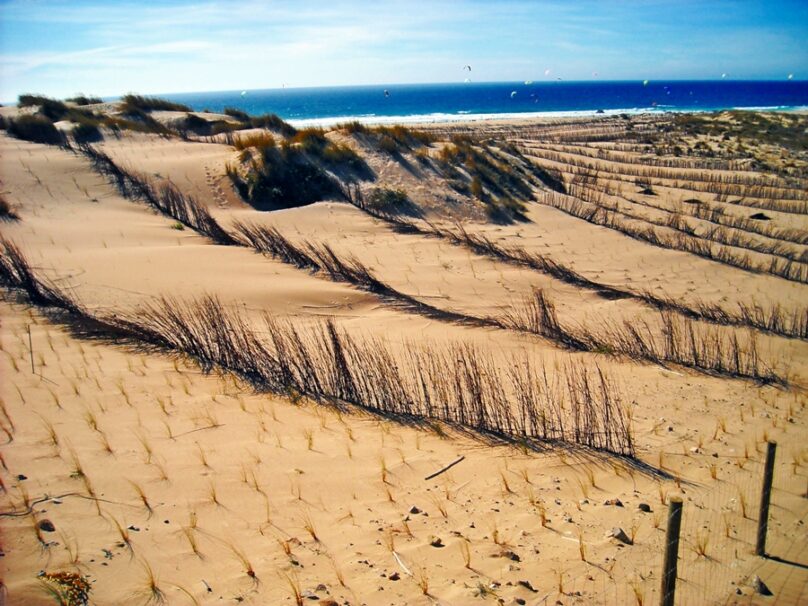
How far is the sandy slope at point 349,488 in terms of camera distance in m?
3.14

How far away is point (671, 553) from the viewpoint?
280 centimetres

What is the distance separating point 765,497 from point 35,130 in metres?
21.0

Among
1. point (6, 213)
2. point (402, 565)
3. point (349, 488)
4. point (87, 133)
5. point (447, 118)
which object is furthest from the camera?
point (447, 118)

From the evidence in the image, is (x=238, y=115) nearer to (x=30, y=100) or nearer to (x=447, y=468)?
(x=30, y=100)

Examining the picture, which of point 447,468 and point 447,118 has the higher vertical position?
point 447,118

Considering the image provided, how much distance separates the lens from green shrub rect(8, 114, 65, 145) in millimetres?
17312

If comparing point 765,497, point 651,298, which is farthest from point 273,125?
point 765,497

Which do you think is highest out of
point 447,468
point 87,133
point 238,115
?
point 238,115

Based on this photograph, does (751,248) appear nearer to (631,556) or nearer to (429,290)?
(429,290)

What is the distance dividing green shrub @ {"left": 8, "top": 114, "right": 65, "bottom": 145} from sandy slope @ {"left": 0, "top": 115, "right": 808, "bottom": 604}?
12.3 metres

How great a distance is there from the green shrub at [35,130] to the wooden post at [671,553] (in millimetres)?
19575

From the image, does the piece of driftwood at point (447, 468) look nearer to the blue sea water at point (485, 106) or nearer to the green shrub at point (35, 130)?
the green shrub at point (35, 130)

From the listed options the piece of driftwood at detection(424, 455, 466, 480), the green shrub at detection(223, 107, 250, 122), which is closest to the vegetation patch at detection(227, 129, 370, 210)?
the green shrub at detection(223, 107, 250, 122)

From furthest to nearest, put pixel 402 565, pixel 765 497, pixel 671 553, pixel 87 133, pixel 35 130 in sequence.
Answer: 1. pixel 87 133
2. pixel 35 130
3. pixel 765 497
4. pixel 402 565
5. pixel 671 553
